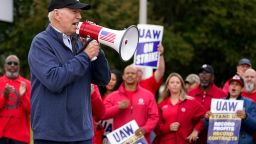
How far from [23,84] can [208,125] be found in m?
3.09

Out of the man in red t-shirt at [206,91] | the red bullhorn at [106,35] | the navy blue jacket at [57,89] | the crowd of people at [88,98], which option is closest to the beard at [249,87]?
the crowd of people at [88,98]

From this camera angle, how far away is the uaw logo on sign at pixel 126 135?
374 inches

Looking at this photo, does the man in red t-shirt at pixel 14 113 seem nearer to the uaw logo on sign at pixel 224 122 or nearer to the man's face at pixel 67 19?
the uaw logo on sign at pixel 224 122

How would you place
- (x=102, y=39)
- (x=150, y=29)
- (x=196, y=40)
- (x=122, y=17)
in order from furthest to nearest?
(x=196, y=40), (x=122, y=17), (x=150, y=29), (x=102, y=39)

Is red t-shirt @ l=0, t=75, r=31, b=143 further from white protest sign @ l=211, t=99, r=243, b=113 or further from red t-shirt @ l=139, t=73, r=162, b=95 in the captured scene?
white protest sign @ l=211, t=99, r=243, b=113

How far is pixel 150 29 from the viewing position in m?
11.9

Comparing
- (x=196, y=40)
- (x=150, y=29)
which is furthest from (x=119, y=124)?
(x=196, y=40)

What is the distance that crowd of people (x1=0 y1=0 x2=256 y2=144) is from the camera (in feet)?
16.8

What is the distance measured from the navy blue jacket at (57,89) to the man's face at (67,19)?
0.07 m

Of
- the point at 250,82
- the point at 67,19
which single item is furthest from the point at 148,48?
the point at 67,19

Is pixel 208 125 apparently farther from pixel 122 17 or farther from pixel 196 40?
pixel 196 40

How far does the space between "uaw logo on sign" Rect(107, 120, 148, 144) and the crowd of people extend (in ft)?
0.36

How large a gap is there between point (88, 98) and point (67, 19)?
0.66 m

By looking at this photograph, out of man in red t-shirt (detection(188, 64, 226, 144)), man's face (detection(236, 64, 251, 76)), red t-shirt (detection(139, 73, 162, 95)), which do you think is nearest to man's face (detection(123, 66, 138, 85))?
red t-shirt (detection(139, 73, 162, 95))
